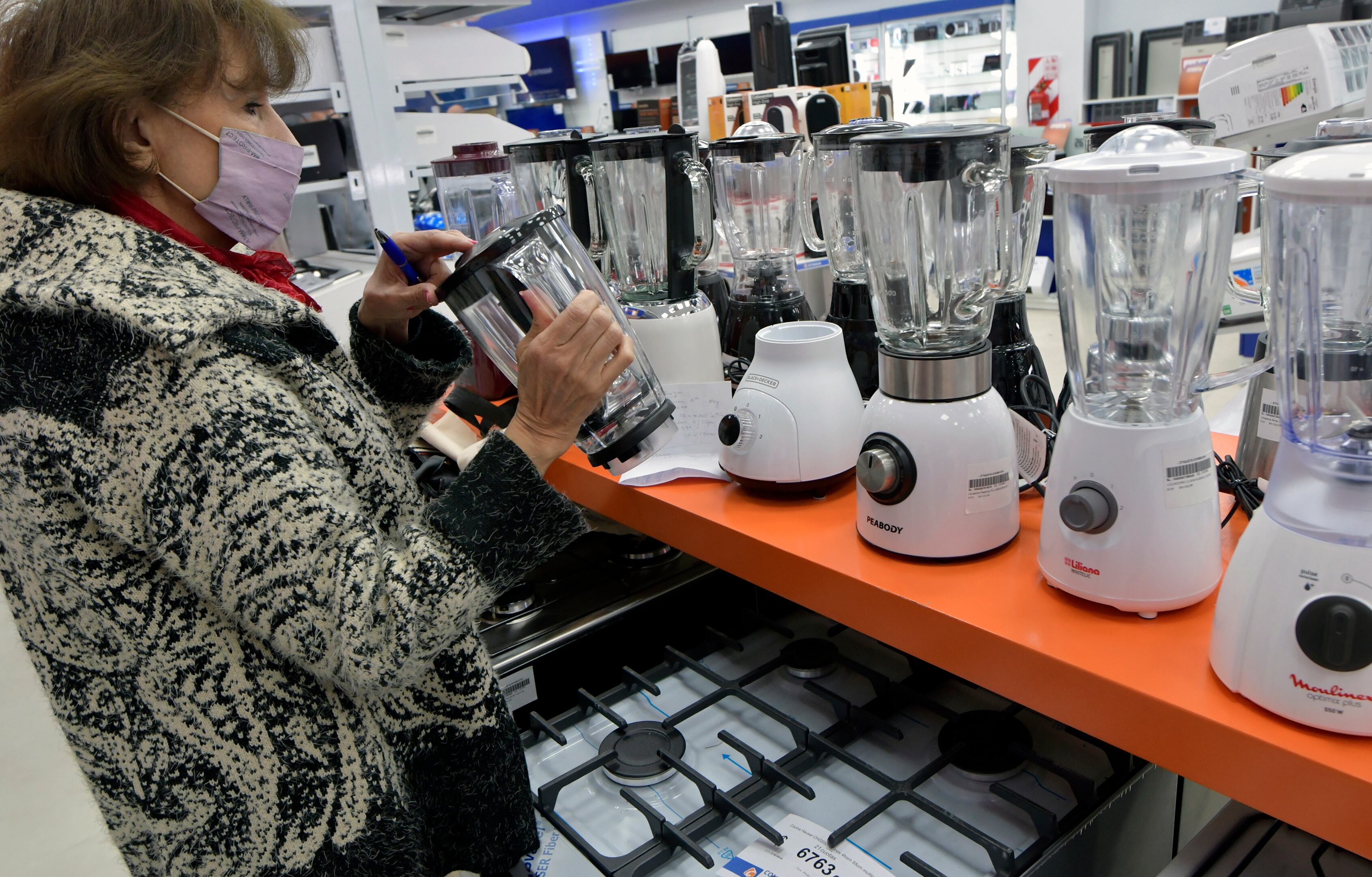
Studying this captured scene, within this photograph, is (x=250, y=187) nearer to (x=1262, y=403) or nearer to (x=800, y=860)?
(x=800, y=860)

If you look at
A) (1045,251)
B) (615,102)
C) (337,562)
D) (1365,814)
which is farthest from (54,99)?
(615,102)

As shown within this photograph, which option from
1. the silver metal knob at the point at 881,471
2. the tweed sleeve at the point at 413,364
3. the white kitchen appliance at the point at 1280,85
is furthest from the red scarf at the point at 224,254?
the white kitchen appliance at the point at 1280,85

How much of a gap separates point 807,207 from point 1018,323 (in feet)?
1.67

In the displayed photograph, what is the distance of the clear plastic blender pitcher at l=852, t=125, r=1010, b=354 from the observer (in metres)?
0.90

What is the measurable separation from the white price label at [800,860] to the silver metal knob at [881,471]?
36 cm

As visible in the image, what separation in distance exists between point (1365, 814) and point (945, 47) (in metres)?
7.66

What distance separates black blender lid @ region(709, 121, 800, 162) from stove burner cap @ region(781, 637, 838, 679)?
700 millimetres

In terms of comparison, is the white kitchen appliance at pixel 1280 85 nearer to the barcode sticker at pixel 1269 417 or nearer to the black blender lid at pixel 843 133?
the black blender lid at pixel 843 133

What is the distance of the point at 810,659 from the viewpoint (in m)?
1.23

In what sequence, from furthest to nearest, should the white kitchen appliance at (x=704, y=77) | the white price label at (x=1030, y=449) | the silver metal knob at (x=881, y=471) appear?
1. the white kitchen appliance at (x=704, y=77)
2. the white price label at (x=1030, y=449)
3. the silver metal knob at (x=881, y=471)

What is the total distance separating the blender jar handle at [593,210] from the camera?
141 cm

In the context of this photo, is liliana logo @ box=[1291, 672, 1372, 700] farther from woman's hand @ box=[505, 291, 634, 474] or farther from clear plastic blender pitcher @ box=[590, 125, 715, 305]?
clear plastic blender pitcher @ box=[590, 125, 715, 305]

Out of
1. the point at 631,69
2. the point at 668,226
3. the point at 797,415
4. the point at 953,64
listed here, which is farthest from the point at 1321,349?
the point at 631,69

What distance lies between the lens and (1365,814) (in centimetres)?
62
